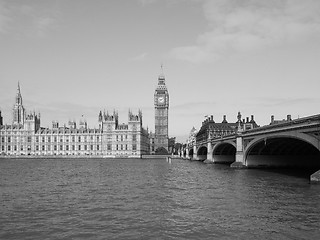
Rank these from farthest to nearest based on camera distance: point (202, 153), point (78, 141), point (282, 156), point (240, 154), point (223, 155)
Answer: point (78, 141) < point (202, 153) < point (223, 155) < point (282, 156) < point (240, 154)

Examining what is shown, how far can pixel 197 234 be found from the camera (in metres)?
19.1

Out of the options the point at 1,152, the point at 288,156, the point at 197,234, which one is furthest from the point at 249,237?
the point at 1,152

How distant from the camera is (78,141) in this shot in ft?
614

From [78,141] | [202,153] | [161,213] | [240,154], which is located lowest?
[161,213]

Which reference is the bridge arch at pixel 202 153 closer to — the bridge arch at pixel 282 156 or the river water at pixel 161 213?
the bridge arch at pixel 282 156

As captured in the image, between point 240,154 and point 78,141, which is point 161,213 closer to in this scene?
point 240,154

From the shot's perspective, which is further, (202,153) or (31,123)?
(31,123)

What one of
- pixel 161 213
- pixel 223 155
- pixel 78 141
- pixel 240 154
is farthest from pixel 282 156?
pixel 78 141

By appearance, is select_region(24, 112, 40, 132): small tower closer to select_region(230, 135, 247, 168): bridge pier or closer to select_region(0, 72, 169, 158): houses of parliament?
select_region(0, 72, 169, 158): houses of parliament

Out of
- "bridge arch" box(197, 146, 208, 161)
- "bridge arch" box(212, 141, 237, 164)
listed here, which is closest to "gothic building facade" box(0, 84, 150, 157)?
"bridge arch" box(197, 146, 208, 161)

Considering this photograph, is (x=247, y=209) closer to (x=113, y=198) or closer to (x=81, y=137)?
(x=113, y=198)

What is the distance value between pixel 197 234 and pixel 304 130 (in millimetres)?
27498

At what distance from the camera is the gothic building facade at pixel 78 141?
186 metres

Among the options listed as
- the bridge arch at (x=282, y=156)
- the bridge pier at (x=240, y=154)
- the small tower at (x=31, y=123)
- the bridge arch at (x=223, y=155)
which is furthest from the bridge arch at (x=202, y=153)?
the small tower at (x=31, y=123)
